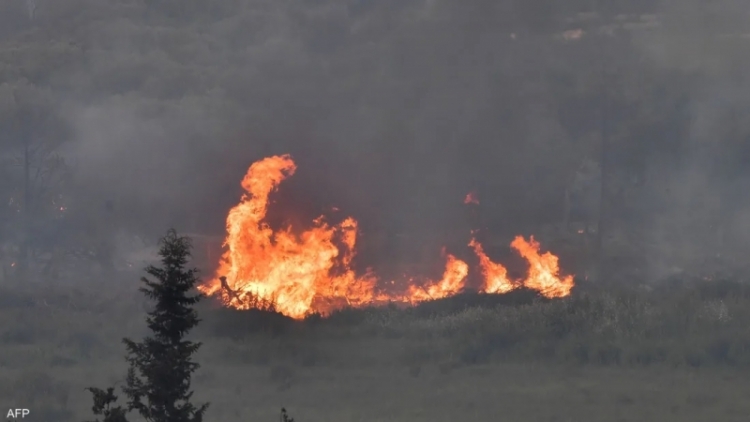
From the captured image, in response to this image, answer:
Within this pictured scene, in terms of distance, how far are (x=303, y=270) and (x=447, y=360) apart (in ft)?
32.8

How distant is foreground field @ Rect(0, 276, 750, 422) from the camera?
23000 millimetres

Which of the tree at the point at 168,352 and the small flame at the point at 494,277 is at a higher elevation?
the small flame at the point at 494,277

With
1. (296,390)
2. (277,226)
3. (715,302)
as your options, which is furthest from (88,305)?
(715,302)

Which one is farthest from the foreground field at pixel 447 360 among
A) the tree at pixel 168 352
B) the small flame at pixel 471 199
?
the small flame at pixel 471 199

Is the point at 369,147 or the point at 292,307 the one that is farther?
the point at 369,147

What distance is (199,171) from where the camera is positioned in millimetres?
59000

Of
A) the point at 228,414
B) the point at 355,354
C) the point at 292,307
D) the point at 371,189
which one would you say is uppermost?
the point at 371,189

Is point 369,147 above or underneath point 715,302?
above

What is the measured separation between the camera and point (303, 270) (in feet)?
117

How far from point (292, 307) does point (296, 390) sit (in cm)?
995

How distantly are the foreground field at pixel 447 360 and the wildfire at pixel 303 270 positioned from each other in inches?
122

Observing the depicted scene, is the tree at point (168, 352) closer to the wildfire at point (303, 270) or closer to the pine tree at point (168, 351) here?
the pine tree at point (168, 351)

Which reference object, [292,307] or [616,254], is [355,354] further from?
[616,254]

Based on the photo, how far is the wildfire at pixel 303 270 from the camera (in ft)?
115
